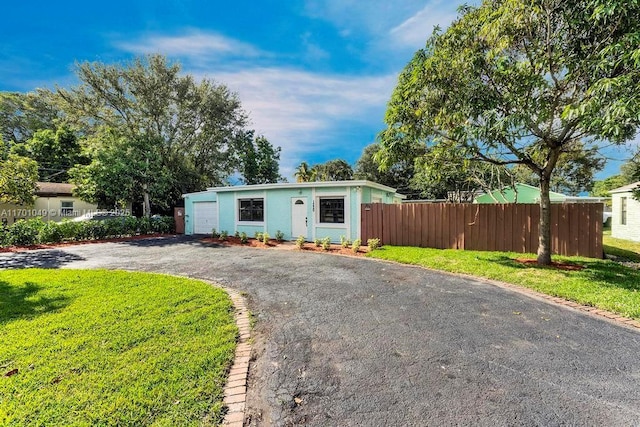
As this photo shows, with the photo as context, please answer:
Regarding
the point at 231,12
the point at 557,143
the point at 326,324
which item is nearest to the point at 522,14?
the point at 557,143

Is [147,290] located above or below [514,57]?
below

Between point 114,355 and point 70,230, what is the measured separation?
14.0 meters

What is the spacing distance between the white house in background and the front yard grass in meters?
8.49

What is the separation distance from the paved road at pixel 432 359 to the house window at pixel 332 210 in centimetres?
638

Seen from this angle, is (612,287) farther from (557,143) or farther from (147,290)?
(147,290)

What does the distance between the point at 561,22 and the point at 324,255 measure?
843 centimetres

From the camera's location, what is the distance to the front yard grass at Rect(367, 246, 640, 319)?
4766 mm

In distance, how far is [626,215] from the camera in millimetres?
13781

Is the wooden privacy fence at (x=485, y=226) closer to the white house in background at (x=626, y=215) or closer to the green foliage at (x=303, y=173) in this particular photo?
the white house in background at (x=626, y=215)

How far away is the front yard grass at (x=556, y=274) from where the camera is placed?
4766 millimetres

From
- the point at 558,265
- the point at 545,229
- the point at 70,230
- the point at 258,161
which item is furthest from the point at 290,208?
the point at 258,161

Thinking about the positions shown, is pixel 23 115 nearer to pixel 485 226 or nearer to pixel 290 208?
pixel 290 208

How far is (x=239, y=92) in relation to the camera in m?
21.8

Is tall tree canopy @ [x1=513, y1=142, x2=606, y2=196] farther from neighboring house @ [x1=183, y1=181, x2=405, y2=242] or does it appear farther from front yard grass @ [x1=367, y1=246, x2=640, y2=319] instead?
neighboring house @ [x1=183, y1=181, x2=405, y2=242]
